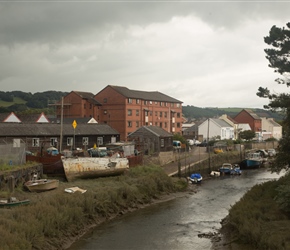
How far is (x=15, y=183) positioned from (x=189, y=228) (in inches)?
558

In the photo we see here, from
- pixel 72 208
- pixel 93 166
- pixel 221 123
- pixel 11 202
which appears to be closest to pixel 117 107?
pixel 221 123

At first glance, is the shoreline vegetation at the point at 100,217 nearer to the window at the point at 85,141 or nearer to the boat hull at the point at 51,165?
the boat hull at the point at 51,165

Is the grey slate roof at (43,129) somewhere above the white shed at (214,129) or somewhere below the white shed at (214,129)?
below

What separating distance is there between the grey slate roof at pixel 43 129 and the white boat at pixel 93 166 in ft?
40.0

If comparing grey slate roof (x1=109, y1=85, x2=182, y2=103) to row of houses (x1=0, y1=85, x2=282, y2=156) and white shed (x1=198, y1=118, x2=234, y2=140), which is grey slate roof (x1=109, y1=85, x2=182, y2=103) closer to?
row of houses (x1=0, y1=85, x2=282, y2=156)

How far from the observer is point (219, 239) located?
22.9 metres

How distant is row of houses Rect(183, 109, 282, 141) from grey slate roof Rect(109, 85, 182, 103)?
11404mm

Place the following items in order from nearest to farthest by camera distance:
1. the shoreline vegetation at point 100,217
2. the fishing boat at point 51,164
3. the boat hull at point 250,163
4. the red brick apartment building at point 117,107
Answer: the shoreline vegetation at point 100,217
the fishing boat at point 51,164
the boat hull at point 250,163
the red brick apartment building at point 117,107

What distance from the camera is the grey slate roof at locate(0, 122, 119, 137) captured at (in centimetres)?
4712

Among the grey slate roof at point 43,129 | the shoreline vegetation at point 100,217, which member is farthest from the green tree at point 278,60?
the grey slate roof at point 43,129

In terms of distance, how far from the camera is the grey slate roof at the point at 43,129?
4712 centimetres

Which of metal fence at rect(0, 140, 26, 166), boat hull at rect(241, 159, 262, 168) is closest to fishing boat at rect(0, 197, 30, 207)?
metal fence at rect(0, 140, 26, 166)

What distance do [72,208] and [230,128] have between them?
294 feet

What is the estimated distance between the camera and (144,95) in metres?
→ 86.9
